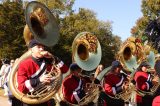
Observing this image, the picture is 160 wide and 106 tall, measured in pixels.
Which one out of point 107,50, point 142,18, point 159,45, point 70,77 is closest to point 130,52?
point 70,77

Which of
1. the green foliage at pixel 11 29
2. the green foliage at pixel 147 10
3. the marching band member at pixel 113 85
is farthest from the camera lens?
the green foliage at pixel 11 29

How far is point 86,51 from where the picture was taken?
30.3ft

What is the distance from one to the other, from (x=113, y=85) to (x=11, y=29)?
31.0m

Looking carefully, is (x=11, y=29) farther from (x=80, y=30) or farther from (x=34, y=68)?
(x=34, y=68)

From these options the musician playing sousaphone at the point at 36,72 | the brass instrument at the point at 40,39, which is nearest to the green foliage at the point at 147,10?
the brass instrument at the point at 40,39

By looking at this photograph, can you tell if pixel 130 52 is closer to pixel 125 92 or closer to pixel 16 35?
pixel 125 92

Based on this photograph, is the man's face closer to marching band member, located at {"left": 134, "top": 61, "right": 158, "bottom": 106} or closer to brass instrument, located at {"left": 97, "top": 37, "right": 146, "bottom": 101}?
marching band member, located at {"left": 134, "top": 61, "right": 158, "bottom": 106}

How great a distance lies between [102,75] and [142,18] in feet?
80.9

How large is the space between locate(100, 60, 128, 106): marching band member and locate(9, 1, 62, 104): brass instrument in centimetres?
363

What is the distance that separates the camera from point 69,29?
1836 inches

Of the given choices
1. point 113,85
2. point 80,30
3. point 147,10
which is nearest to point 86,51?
point 113,85

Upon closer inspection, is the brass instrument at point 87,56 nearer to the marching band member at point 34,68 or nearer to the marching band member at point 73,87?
the marching band member at point 73,87

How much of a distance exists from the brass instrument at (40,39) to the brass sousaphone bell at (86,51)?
2.35 meters

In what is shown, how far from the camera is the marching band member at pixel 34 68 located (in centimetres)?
570
